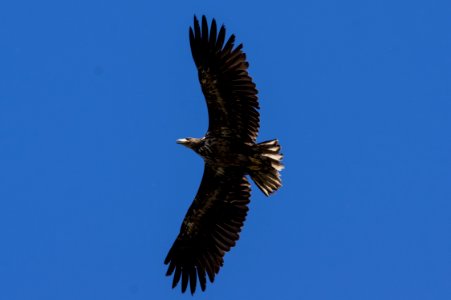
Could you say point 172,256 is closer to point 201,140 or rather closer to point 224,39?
point 201,140

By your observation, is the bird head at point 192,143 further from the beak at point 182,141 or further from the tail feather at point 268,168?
the tail feather at point 268,168

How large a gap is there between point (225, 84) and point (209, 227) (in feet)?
8.92

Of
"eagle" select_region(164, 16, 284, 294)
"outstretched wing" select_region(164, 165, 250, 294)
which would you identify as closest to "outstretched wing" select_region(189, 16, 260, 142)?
"eagle" select_region(164, 16, 284, 294)

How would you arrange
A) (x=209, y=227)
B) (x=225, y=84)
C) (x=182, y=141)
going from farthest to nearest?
(x=209, y=227) → (x=182, y=141) → (x=225, y=84)

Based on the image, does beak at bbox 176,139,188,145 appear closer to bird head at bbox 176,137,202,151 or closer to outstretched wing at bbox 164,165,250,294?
bird head at bbox 176,137,202,151

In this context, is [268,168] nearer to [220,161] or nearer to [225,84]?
[220,161]

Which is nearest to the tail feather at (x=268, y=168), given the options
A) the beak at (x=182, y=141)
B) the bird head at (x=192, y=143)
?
the bird head at (x=192, y=143)

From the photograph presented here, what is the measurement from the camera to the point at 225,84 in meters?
14.5

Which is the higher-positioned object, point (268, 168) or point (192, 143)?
point (192, 143)

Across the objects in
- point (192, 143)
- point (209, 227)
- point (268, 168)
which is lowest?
point (209, 227)

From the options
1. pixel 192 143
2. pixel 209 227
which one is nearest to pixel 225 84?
pixel 192 143

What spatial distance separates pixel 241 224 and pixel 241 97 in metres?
2.36

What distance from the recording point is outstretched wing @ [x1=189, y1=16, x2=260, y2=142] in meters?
14.3

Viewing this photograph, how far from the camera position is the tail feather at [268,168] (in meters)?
14.7
